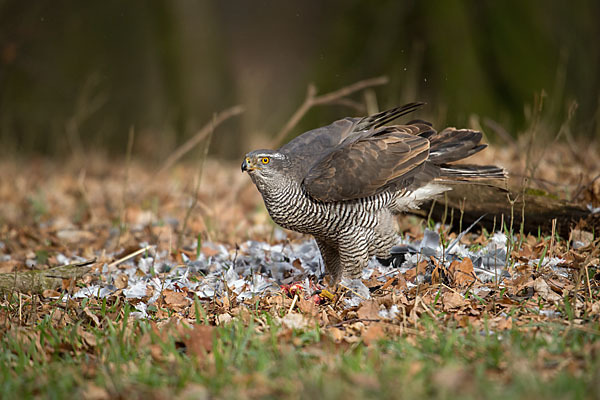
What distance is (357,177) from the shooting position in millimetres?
3572

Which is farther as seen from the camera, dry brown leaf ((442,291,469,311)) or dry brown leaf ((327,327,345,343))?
dry brown leaf ((442,291,469,311))

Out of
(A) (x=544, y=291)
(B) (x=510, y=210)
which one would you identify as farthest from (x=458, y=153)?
(A) (x=544, y=291)

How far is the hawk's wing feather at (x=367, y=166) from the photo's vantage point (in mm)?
3557

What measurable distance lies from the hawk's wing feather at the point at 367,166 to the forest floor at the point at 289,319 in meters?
0.57

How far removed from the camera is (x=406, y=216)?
496 centimetres

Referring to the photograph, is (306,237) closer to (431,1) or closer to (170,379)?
(170,379)

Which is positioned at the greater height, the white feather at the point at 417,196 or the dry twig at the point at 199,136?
the dry twig at the point at 199,136

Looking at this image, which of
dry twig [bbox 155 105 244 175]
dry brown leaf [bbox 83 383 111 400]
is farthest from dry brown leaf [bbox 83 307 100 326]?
dry twig [bbox 155 105 244 175]

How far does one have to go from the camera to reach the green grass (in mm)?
1935

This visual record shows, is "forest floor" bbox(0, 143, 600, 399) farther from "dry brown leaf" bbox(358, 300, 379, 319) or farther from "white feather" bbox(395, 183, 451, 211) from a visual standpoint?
"white feather" bbox(395, 183, 451, 211)

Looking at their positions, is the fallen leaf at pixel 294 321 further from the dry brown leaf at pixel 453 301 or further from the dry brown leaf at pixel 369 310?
the dry brown leaf at pixel 453 301

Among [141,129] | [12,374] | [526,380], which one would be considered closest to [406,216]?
[526,380]

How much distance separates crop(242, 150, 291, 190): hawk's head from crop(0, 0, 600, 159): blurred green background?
416 cm

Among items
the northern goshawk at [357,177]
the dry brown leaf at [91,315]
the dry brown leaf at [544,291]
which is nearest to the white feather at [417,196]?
the northern goshawk at [357,177]
